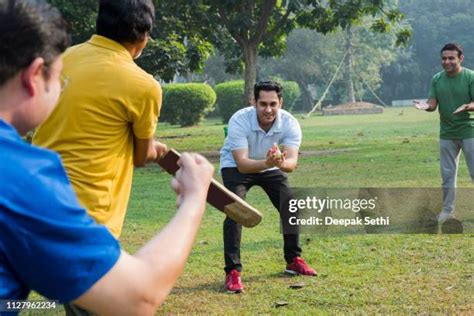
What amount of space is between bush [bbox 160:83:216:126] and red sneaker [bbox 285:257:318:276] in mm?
28945

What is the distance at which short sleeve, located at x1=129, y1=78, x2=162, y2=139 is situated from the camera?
143 inches

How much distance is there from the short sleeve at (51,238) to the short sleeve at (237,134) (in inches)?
192

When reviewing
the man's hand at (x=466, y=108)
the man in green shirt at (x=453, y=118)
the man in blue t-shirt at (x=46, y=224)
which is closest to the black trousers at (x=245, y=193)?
the man in green shirt at (x=453, y=118)

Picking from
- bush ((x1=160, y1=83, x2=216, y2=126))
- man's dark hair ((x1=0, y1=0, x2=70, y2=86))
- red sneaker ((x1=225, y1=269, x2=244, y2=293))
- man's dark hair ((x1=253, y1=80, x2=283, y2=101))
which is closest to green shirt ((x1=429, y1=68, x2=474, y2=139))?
man's dark hair ((x1=253, y1=80, x2=283, y2=101))

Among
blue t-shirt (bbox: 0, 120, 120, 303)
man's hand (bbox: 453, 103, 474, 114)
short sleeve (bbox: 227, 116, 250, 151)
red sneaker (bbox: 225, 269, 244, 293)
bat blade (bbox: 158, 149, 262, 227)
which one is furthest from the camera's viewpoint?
man's hand (bbox: 453, 103, 474, 114)

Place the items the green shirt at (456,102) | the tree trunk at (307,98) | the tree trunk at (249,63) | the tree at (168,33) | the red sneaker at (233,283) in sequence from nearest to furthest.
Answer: the red sneaker at (233,283), the green shirt at (456,102), the tree at (168,33), the tree trunk at (249,63), the tree trunk at (307,98)

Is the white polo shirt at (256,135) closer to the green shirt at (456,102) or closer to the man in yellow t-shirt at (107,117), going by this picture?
the green shirt at (456,102)

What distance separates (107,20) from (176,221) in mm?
2117

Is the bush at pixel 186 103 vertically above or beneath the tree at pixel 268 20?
beneath

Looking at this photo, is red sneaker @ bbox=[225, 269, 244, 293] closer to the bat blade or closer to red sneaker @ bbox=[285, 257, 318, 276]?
red sneaker @ bbox=[285, 257, 318, 276]

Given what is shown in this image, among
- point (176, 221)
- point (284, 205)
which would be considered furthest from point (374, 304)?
point (176, 221)

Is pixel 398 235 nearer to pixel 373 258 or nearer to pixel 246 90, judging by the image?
pixel 373 258

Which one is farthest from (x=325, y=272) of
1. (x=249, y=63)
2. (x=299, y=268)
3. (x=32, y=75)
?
(x=249, y=63)

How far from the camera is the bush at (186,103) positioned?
35.3 meters
